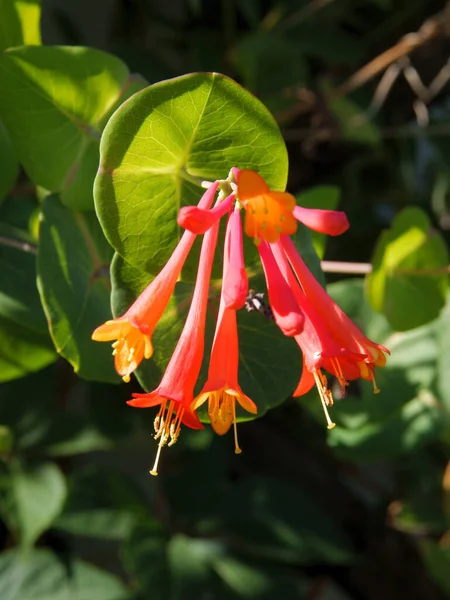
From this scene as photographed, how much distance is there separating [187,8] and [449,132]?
0.57 meters

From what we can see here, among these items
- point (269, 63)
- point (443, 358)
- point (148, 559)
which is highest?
point (269, 63)

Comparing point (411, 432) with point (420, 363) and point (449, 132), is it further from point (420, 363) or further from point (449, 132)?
point (449, 132)

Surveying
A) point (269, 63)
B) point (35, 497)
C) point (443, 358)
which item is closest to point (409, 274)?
point (443, 358)

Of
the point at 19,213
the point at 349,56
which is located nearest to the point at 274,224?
the point at 19,213

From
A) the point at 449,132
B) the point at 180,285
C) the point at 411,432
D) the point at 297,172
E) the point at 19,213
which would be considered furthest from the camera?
the point at 297,172

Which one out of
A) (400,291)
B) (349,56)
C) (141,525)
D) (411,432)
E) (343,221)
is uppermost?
(343,221)

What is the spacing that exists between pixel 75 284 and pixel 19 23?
0.92ft

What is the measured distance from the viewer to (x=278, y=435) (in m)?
1.42

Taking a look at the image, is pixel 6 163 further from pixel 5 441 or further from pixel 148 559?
pixel 148 559

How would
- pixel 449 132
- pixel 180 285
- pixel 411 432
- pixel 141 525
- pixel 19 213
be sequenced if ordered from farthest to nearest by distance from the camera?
pixel 449 132
pixel 141 525
pixel 411 432
pixel 19 213
pixel 180 285

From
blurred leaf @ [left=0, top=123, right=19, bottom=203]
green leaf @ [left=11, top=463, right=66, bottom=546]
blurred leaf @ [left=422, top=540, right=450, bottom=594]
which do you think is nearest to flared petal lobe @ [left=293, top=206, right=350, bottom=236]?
blurred leaf @ [left=0, top=123, right=19, bottom=203]

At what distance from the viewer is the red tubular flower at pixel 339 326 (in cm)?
51

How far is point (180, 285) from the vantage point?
2.07 ft

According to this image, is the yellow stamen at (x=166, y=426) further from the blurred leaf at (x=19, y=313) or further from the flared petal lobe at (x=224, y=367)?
the blurred leaf at (x=19, y=313)
